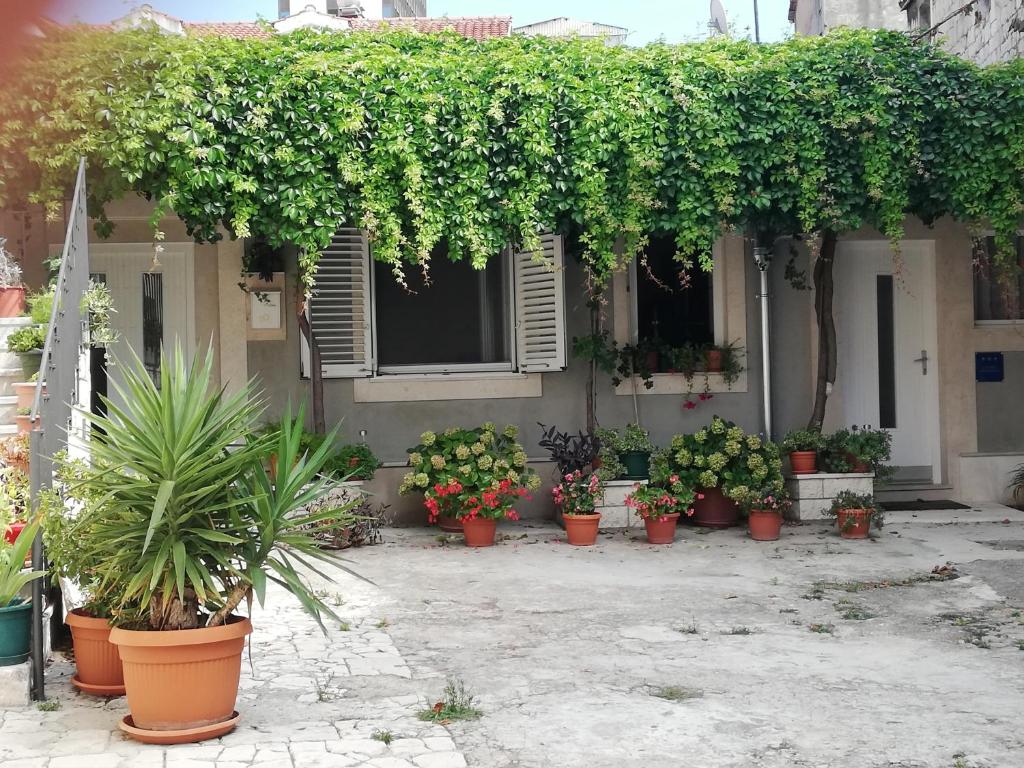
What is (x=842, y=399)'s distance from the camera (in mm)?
10453

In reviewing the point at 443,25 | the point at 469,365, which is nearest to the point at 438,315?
the point at 469,365

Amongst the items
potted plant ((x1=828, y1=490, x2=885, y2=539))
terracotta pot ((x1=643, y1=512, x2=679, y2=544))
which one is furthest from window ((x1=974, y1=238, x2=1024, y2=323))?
terracotta pot ((x1=643, y1=512, x2=679, y2=544))

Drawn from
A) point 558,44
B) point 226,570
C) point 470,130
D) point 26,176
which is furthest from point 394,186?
point 226,570

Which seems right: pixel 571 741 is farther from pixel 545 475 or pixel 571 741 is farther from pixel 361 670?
pixel 545 475

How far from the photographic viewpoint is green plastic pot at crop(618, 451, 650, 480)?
31.4 feet

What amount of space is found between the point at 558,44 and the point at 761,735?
19.6 ft

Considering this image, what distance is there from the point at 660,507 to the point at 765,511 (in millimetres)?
868

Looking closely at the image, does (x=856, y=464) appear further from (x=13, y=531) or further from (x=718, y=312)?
(x=13, y=531)

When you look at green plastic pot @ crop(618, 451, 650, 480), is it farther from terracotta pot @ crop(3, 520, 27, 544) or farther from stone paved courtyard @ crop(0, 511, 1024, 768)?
terracotta pot @ crop(3, 520, 27, 544)

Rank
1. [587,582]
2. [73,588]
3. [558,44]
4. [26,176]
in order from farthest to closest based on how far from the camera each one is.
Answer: [558,44]
[26,176]
[587,582]
[73,588]

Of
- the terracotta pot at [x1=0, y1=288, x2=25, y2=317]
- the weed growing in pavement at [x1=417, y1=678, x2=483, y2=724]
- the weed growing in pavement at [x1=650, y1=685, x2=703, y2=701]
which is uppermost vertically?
the terracotta pot at [x1=0, y1=288, x2=25, y2=317]

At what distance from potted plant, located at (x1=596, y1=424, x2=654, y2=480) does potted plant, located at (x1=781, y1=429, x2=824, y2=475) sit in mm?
1218

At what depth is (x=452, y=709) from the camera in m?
4.55

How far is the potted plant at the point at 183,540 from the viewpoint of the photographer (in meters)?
4.17
